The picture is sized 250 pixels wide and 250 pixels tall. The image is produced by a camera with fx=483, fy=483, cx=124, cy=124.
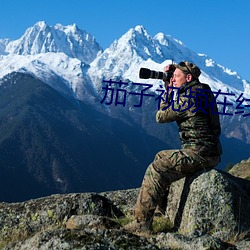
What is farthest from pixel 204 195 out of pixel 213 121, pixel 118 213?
pixel 118 213

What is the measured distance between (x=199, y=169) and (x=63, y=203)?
365 cm

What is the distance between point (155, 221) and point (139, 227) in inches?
40.5

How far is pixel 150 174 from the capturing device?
10.6 m

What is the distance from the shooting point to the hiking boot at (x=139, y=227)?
10227 millimetres

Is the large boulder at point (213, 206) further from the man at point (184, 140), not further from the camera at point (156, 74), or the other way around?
the camera at point (156, 74)

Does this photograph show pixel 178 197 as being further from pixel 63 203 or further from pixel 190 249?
pixel 190 249

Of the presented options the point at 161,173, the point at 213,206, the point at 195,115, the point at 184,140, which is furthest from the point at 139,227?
the point at 195,115

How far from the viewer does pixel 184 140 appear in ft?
35.8

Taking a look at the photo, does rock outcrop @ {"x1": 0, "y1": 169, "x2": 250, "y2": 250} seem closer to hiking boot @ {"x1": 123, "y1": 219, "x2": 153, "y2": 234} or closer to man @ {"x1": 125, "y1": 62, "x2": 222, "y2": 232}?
hiking boot @ {"x1": 123, "y1": 219, "x2": 153, "y2": 234}

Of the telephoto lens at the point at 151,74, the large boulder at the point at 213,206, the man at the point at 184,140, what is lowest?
the large boulder at the point at 213,206

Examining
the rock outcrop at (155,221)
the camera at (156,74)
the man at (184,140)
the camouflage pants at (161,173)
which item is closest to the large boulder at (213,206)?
the rock outcrop at (155,221)

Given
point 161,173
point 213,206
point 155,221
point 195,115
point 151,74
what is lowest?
point 155,221

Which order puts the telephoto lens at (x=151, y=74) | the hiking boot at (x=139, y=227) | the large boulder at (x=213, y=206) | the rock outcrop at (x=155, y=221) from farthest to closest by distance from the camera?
the telephoto lens at (x=151, y=74), the hiking boot at (x=139, y=227), the large boulder at (x=213, y=206), the rock outcrop at (x=155, y=221)

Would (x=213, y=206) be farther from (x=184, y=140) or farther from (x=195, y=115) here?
(x=195, y=115)
